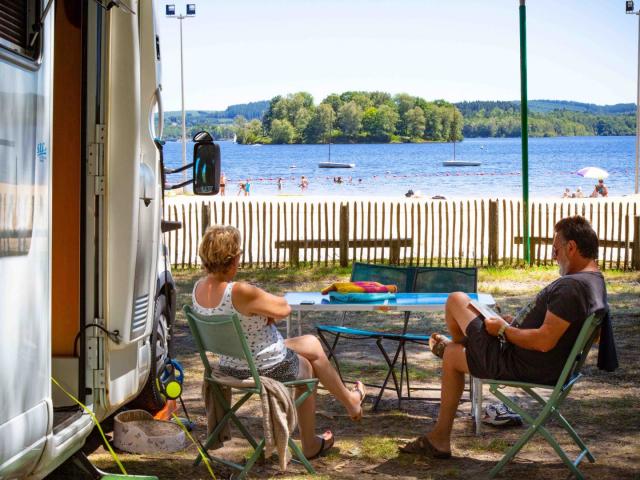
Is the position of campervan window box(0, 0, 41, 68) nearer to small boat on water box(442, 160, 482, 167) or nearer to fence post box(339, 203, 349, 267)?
fence post box(339, 203, 349, 267)

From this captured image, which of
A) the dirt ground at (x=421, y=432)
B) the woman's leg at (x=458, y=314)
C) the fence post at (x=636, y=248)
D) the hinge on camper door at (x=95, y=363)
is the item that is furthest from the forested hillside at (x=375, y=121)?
the hinge on camper door at (x=95, y=363)

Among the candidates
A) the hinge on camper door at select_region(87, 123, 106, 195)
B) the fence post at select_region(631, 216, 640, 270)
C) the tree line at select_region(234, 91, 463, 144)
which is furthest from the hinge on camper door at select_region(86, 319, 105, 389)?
the tree line at select_region(234, 91, 463, 144)

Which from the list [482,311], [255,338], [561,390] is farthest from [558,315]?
[255,338]

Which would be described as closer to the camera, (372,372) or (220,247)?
(220,247)

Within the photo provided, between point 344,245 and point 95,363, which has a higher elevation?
point 95,363

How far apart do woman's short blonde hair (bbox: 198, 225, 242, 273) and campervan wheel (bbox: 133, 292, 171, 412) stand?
626mm

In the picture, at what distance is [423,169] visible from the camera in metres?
96.2

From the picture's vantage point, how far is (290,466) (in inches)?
223

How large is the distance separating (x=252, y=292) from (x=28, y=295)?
1.99 metres

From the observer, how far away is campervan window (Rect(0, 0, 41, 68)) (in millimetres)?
3379

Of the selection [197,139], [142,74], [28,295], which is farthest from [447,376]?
[28,295]

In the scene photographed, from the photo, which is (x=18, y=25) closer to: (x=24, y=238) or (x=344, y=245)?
(x=24, y=238)

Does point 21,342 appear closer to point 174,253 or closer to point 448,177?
point 174,253

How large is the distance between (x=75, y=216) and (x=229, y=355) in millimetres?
1122
